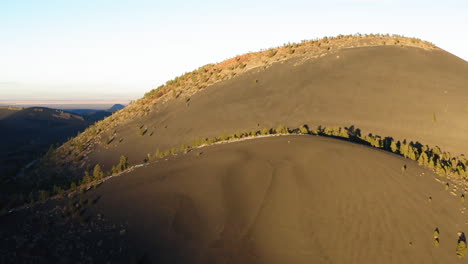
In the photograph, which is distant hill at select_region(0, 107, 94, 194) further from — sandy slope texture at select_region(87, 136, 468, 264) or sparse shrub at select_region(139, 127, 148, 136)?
sandy slope texture at select_region(87, 136, 468, 264)

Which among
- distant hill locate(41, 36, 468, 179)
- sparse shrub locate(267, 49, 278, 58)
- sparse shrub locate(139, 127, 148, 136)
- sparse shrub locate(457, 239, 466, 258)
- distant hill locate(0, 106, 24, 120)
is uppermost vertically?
sparse shrub locate(267, 49, 278, 58)

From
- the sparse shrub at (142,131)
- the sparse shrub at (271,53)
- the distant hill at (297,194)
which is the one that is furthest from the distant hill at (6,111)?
the sparse shrub at (271,53)

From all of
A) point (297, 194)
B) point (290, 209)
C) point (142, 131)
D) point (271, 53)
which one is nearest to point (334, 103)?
point (297, 194)

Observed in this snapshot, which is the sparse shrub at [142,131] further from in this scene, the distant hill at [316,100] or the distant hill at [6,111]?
the distant hill at [6,111]

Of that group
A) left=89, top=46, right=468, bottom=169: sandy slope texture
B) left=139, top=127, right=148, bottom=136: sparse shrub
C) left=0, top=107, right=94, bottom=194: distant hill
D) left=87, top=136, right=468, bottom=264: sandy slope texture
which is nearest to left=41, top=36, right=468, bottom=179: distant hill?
left=89, top=46, right=468, bottom=169: sandy slope texture

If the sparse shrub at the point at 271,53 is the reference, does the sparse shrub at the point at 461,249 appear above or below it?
below

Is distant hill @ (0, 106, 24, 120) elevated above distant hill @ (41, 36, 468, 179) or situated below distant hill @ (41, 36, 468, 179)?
below

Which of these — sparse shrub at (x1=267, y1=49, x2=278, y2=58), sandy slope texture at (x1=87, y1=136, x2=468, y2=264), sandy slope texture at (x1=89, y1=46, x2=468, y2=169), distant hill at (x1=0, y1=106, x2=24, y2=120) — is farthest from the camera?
distant hill at (x1=0, y1=106, x2=24, y2=120)
